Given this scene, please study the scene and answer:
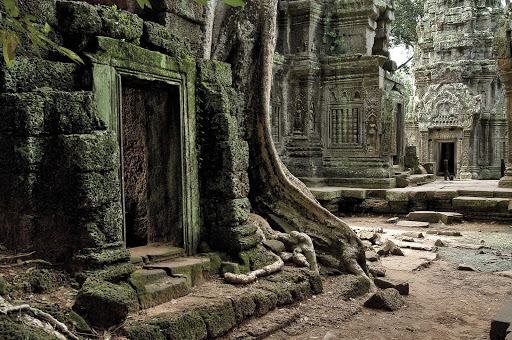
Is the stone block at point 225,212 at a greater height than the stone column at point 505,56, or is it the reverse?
the stone column at point 505,56

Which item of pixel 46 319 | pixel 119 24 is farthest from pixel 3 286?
pixel 119 24

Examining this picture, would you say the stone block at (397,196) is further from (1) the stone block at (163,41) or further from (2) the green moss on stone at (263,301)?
(1) the stone block at (163,41)

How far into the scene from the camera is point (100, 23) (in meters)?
3.61

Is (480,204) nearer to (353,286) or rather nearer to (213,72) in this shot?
(353,286)

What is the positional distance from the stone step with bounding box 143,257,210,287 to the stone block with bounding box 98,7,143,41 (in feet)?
5.91

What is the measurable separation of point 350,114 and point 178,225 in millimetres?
8220

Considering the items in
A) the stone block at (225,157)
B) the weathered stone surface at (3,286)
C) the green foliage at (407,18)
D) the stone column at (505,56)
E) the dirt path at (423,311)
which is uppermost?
the green foliage at (407,18)

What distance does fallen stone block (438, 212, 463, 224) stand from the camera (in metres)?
9.99

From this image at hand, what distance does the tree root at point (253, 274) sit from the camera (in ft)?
13.5

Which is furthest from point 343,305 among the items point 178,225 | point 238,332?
point 178,225

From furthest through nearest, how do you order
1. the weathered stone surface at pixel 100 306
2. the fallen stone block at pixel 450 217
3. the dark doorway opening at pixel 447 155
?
the dark doorway opening at pixel 447 155
the fallen stone block at pixel 450 217
the weathered stone surface at pixel 100 306

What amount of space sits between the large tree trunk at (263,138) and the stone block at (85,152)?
7.83ft

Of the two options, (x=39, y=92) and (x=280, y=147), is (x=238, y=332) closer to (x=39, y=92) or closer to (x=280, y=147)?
(x=39, y=92)

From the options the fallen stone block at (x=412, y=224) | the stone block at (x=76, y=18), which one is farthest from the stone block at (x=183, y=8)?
the fallen stone block at (x=412, y=224)
